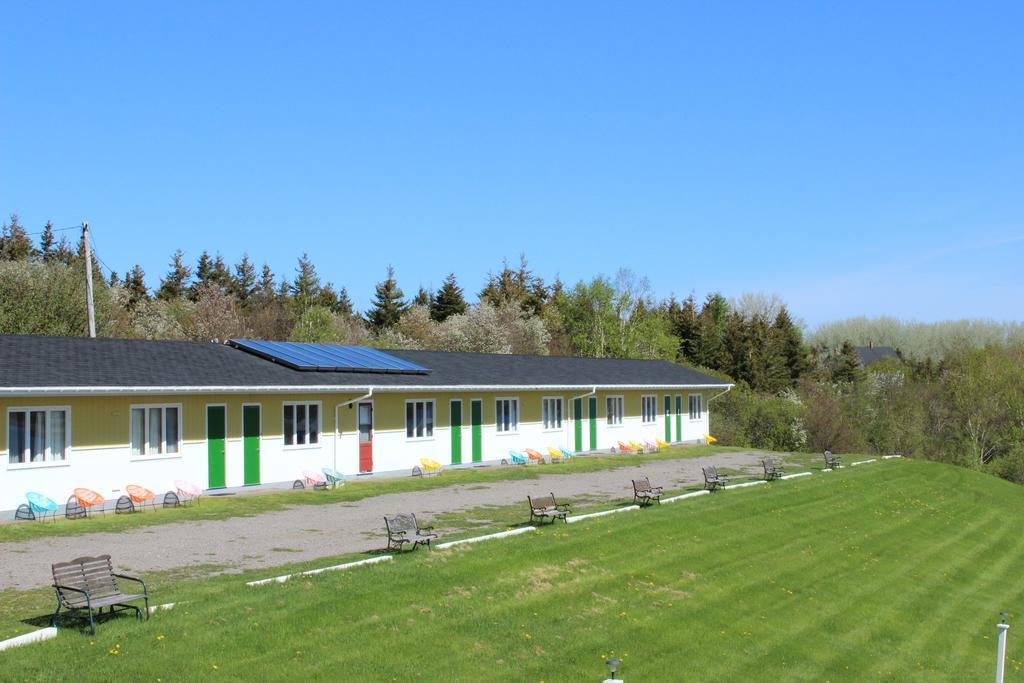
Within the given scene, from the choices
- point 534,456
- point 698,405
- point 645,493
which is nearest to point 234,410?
point 645,493

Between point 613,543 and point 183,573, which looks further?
point 613,543

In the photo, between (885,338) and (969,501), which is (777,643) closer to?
(969,501)

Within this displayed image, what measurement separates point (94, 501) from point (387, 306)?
58.5 metres

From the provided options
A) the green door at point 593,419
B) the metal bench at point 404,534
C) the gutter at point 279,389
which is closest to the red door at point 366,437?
the gutter at point 279,389

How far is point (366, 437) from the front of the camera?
28.4 meters

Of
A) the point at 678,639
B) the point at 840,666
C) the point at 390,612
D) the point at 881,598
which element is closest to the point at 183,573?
the point at 390,612

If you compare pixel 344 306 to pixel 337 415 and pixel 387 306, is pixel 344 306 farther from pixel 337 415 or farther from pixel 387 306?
pixel 337 415

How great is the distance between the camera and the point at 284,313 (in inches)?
2891

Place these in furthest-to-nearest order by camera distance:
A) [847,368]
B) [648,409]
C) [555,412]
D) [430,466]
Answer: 1. [847,368]
2. [648,409]
3. [555,412]
4. [430,466]

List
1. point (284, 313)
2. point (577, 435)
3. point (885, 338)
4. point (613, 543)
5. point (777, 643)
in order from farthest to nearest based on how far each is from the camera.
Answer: point (885, 338) → point (284, 313) → point (577, 435) → point (613, 543) → point (777, 643)

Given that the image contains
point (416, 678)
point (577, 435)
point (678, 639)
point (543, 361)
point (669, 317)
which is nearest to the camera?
point (416, 678)

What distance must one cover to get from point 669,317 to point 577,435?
43.3 m

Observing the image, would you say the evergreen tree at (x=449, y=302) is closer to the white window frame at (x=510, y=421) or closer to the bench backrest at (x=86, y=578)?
the white window frame at (x=510, y=421)

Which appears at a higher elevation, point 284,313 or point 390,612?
point 284,313
